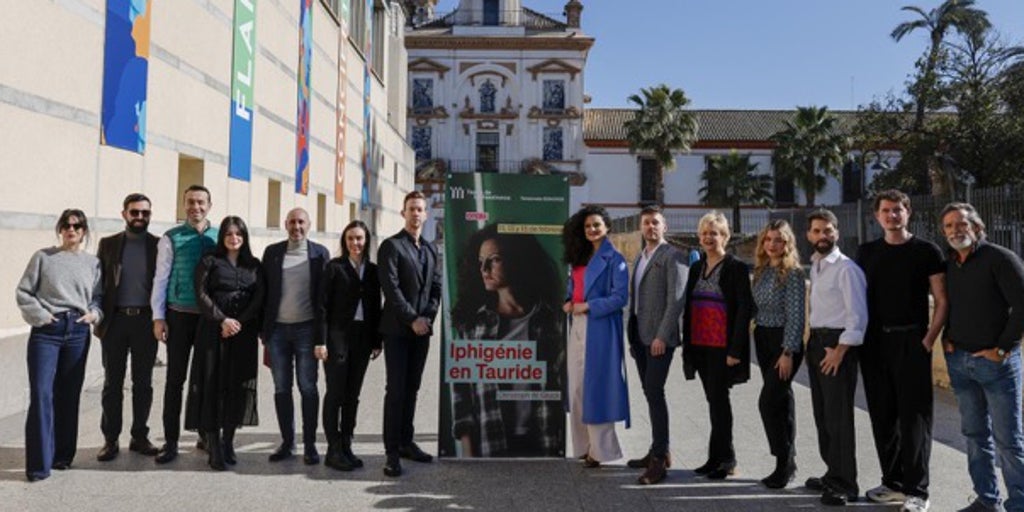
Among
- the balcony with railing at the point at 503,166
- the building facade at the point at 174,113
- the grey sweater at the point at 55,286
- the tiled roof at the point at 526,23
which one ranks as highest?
the tiled roof at the point at 526,23

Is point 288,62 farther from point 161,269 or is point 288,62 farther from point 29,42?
point 161,269

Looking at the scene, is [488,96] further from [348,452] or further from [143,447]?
[348,452]

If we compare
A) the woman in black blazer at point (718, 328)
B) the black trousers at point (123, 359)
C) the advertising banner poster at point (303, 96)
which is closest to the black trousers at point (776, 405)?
the woman in black blazer at point (718, 328)

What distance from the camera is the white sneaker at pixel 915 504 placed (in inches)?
187

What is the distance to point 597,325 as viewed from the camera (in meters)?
5.68

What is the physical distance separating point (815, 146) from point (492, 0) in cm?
2315

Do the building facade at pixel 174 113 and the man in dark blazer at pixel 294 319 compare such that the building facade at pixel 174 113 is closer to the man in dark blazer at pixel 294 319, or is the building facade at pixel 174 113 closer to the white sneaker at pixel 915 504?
the man in dark blazer at pixel 294 319

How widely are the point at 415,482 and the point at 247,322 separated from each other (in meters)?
1.78

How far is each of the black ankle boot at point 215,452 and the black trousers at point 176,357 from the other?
40 centimetres

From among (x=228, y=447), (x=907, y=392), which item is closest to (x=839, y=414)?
(x=907, y=392)

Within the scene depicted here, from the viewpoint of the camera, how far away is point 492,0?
169 feet

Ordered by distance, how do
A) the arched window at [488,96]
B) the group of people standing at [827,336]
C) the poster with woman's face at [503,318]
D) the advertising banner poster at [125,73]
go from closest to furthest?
1. the group of people standing at [827,336]
2. the poster with woman's face at [503,318]
3. the advertising banner poster at [125,73]
4. the arched window at [488,96]

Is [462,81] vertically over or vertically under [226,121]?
over

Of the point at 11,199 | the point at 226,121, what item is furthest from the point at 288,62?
the point at 11,199
